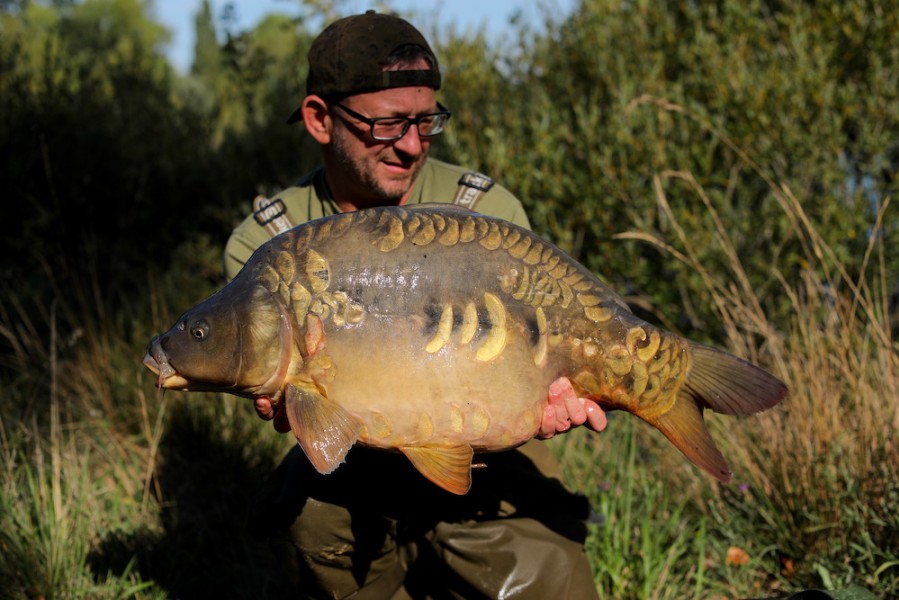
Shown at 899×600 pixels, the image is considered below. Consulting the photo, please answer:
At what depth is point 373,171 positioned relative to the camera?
7.19 ft

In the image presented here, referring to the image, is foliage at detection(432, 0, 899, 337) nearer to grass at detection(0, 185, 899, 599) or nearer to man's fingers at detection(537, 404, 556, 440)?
grass at detection(0, 185, 899, 599)

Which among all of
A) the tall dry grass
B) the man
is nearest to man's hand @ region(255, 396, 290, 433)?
the man

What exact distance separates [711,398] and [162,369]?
3.20ft

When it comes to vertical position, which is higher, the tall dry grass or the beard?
the beard

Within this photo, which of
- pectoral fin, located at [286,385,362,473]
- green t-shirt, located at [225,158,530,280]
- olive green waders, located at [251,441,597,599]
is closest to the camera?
pectoral fin, located at [286,385,362,473]

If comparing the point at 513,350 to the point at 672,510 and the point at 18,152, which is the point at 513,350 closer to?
the point at 672,510

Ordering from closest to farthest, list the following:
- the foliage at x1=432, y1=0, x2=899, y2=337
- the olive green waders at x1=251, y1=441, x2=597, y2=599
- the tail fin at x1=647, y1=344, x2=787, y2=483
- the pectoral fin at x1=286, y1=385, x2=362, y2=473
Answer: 1. the pectoral fin at x1=286, y1=385, x2=362, y2=473
2. the tail fin at x1=647, y1=344, x2=787, y2=483
3. the olive green waders at x1=251, y1=441, x2=597, y2=599
4. the foliage at x1=432, y1=0, x2=899, y2=337

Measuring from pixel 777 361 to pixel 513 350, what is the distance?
1288mm

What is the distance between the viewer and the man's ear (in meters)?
2.28

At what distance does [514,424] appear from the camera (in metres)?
1.63

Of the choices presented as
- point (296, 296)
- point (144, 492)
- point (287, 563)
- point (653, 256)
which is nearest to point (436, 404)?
point (296, 296)

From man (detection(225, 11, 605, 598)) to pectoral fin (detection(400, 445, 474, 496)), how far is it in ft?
1.55

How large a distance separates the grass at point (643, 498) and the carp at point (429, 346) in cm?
70

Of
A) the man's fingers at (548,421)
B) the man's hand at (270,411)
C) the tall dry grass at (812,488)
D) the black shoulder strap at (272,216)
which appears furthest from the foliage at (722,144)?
the man's hand at (270,411)
